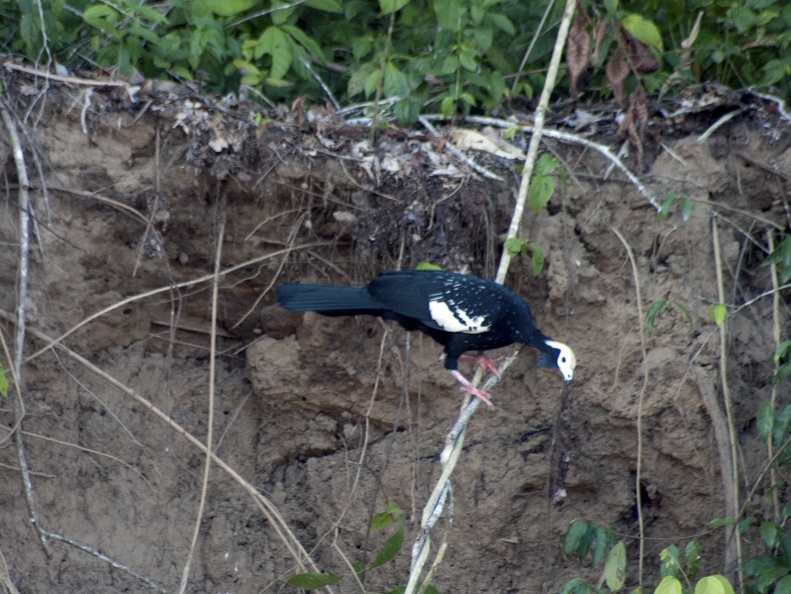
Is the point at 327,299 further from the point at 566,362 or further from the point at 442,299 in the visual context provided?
the point at 566,362

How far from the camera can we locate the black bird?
11.0 feet

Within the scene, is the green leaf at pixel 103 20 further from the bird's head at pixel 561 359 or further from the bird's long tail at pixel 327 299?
the bird's head at pixel 561 359

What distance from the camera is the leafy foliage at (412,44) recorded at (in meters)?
3.99

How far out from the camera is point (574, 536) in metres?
3.60

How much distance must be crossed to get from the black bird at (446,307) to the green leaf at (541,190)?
0.35 meters

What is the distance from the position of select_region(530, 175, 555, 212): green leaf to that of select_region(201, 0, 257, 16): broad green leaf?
5.09 feet

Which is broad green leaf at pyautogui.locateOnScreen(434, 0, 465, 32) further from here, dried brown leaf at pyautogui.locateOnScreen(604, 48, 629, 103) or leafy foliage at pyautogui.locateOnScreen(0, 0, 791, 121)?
dried brown leaf at pyautogui.locateOnScreen(604, 48, 629, 103)

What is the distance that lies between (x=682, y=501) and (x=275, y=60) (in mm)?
2652

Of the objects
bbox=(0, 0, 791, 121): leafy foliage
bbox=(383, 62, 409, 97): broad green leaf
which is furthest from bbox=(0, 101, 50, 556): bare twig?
bbox=(383, 62, 409, 97): broad green leaf

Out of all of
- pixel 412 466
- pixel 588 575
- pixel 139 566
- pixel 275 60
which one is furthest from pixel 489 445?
pixel 275 60

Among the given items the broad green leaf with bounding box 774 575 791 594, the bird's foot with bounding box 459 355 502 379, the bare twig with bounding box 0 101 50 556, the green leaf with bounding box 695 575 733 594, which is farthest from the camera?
the bird's foot with bounding box 459 355 502 379

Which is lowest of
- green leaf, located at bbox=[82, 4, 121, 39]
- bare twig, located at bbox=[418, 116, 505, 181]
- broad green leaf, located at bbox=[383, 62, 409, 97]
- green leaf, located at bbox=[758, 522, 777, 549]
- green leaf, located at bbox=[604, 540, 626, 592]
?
green leaf, located at bbox=[604, 540, 626, 592]

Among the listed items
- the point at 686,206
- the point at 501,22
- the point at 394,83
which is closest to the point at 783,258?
the point at 686,206

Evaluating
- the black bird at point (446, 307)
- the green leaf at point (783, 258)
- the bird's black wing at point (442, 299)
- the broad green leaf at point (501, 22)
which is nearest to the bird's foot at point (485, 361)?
the black bird at point (446, 307)
